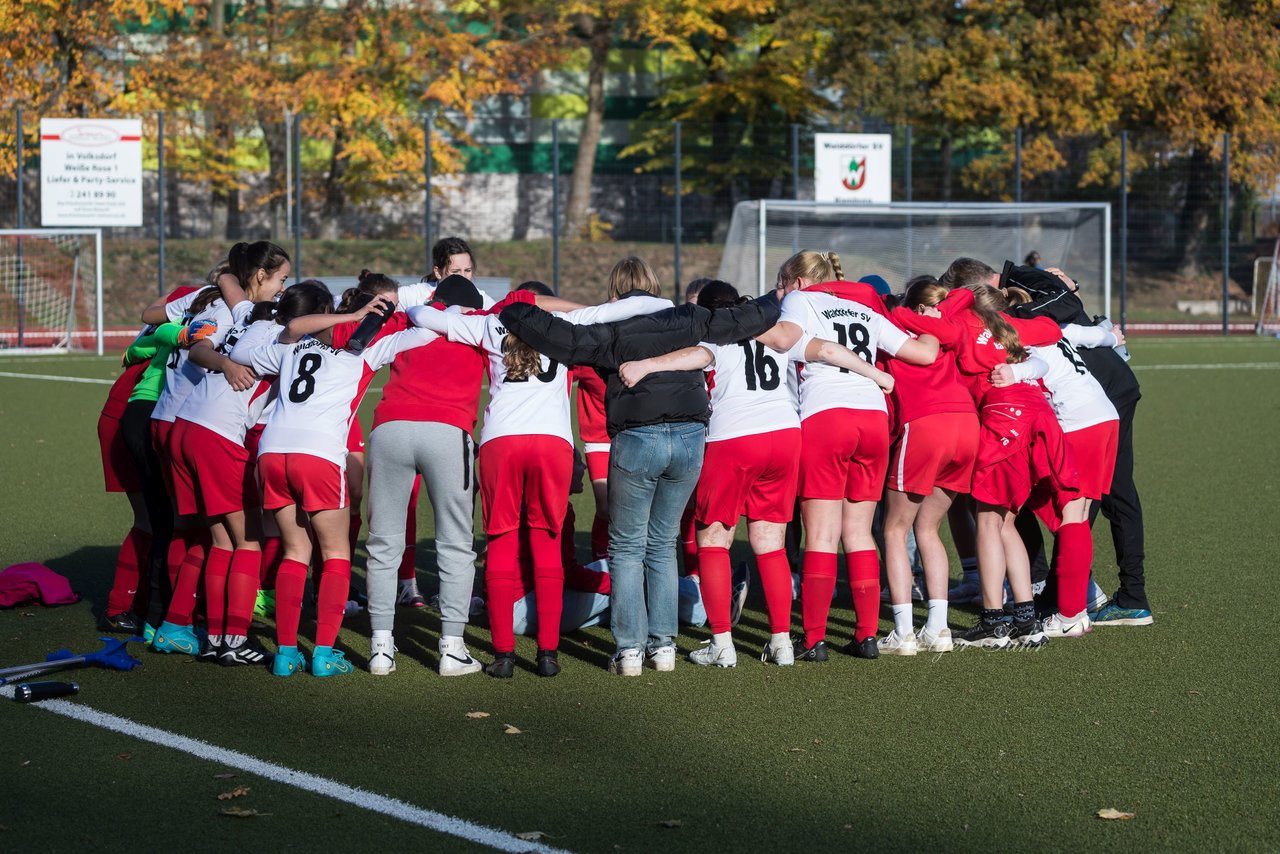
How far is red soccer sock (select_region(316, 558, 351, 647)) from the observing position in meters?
6.33

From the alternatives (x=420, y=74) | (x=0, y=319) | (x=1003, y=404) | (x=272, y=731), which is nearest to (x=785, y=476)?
(x=1003, y=404)

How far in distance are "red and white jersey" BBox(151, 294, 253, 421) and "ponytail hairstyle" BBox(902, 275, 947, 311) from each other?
3064mm

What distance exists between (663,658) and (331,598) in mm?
1476

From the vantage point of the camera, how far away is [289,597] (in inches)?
249

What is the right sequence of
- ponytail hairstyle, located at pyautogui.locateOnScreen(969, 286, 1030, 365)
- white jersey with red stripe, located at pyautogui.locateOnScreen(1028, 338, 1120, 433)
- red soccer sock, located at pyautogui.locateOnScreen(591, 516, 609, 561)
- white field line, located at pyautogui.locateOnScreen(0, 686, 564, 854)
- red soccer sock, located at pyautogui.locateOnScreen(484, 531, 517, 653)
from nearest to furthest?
1. white field line, located at pyautogui.locateOnScreen(0, 686, 564, 854)
2. red soccer sock, located at pyautogui.locateOnScreen(484, 531, 517, 653)
3. ponytail hairstyle, located at pyautogui.locateOnScreen(969, 286, 1030, 365)
4. white jersey with red stripe, located at pyautogui.locateOnScreen(1028, 338, 1120, 433)
5. red soccer sock, located at pyautogui.locateOnScreen(591, 516, 609, 561)

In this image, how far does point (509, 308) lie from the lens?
19.8 ft

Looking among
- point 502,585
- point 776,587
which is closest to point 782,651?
point 776,587

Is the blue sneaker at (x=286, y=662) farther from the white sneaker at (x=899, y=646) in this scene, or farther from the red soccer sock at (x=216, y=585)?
the white sneaker at (x=899, y=646)

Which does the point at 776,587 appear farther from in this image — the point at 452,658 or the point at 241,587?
the point at 241,587

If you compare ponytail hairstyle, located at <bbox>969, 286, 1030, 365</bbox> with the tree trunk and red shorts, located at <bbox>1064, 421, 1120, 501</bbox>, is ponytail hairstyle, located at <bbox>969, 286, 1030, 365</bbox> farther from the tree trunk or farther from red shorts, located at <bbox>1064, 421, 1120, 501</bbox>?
the tree trunk

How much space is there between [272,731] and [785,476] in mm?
2402

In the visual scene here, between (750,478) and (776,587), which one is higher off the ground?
(750,478)

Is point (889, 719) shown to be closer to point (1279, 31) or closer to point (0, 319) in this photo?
point (0, 319)

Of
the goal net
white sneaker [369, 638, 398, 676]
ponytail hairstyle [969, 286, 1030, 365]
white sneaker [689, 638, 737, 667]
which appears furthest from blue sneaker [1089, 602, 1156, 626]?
the goal net
